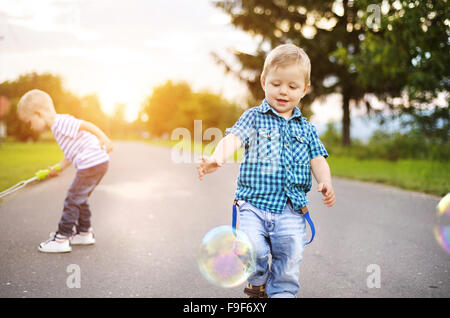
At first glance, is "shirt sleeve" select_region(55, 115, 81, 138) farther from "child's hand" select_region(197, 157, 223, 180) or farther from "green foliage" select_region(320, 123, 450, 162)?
A: "green foliage" select_region(320, 123, 450, 162)

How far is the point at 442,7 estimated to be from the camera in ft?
16.9

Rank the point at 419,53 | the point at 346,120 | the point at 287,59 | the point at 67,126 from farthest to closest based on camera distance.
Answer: the point at 346,120 → the point at 419,53 → the point at 67,126 → the point at 287,59

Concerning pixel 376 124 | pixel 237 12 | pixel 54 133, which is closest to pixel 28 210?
pixel 54 133

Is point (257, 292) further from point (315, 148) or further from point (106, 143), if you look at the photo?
point (106, 143)

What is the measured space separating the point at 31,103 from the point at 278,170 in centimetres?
251

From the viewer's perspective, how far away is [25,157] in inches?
295

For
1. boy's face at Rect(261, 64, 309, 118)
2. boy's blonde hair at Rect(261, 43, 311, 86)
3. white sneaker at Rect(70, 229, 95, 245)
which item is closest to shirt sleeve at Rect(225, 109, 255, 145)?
boy's face at Rect(261, 64, 309, 118)

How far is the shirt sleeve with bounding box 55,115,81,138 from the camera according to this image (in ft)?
12.8

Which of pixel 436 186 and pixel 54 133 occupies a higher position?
pixel 54 133

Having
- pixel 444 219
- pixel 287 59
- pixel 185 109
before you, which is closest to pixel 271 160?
pixel 287 59

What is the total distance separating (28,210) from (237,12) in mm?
14637

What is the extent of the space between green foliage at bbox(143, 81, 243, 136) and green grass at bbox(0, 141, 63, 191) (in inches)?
937

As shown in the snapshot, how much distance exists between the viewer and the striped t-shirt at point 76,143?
3.92 meters
